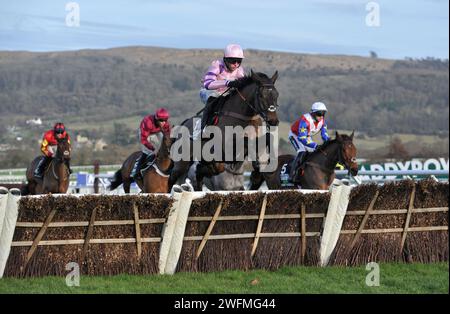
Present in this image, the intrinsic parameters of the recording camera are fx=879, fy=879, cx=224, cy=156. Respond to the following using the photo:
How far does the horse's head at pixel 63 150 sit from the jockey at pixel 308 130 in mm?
3498

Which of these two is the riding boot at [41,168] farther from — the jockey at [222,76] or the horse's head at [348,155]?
the horse's head at [348,155]

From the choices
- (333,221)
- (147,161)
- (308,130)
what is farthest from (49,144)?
(333,221)

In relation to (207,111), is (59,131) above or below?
below

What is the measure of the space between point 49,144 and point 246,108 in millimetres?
5164

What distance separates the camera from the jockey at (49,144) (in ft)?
45.0

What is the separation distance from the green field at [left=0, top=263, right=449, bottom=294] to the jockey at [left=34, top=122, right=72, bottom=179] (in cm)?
604

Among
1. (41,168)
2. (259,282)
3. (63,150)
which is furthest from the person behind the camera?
(41,168)

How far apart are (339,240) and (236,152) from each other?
59.7 inches

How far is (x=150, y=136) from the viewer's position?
509 inches

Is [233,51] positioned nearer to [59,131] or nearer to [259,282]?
[259,282]

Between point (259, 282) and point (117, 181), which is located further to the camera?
point (117, 181)

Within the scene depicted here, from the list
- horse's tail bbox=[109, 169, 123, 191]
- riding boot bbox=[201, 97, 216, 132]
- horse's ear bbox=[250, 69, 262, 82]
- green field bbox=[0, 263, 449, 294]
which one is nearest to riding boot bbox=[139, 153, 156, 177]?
horse's tail bbox=[109, 169, 123, 191]

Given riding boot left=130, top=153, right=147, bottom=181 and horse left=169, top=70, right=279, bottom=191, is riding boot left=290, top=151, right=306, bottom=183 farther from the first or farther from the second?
horse left=169, top=70, right=279, bottom=191

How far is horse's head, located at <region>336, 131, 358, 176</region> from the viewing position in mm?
11992
